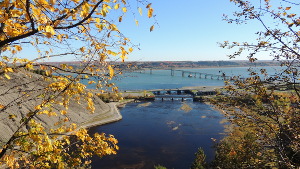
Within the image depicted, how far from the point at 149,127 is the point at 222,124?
13.0 meters

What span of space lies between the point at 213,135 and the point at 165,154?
1020cm

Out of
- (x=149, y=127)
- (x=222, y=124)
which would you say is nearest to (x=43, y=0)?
(x=149, y=127)

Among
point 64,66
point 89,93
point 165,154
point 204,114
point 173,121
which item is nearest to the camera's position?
point 64,66

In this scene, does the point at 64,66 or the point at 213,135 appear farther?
the point at 213,135

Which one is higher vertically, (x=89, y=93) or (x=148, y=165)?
(x=89, y=93)

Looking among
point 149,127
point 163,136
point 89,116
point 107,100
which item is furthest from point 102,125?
point 107,100

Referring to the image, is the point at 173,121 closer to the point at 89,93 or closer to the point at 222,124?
the point at 222,124

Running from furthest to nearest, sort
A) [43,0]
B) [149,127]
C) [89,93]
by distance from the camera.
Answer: [149,127] < [89,93] < [43,0]

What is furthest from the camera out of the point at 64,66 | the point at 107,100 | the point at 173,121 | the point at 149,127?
the point at 107,100

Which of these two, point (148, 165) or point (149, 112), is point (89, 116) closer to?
point (149, 112)

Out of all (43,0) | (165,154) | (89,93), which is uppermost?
(43,0)

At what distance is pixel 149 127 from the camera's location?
41250 millimetres

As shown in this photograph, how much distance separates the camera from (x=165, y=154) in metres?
29.4

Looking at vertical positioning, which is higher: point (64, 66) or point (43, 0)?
point (43, 0)
